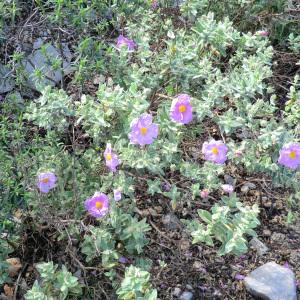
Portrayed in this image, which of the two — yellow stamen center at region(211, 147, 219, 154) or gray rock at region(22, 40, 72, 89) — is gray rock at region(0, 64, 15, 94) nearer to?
gray rock at region(22, 40, 72, 89)

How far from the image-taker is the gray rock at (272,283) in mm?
2498

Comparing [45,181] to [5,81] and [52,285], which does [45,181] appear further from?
[5,81]

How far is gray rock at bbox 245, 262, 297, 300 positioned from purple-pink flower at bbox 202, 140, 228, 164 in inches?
→ 23.1

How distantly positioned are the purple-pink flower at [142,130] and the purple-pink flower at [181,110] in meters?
0.15

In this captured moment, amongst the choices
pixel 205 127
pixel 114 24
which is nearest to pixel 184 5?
pixel 114 24

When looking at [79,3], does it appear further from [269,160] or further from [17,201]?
[269,160]

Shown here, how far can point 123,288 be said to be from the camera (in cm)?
209

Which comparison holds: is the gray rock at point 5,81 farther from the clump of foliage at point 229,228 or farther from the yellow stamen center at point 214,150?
the clump of foliage at point 229,228

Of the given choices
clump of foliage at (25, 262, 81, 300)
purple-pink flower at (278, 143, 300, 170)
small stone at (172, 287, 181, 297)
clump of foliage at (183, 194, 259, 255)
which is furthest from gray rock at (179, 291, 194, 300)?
purple-pink flower at (278, 143, 300, 170)

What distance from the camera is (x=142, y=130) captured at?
2.19 m

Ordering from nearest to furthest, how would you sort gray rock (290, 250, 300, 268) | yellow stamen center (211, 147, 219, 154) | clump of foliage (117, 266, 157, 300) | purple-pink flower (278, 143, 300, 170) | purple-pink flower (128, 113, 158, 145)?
1. clump of foliage (117, 266, 157, 300)
2. purple-pink flower (128, 113, 158, 145)
3. purple-pink flower (278, 143, 300, 170)
4. yellow stamen center (211, 147, 219, 154)
5. gray rock (290, 250, 300, 268)

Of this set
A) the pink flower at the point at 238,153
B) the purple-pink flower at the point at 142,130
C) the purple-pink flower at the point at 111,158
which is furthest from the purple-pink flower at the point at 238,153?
the purple-pink flower at the point at 111,158

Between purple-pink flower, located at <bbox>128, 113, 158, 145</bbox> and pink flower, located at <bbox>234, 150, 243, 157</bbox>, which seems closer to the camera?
purple-pink flower, located at <bbox>128, 113, 158, 145</bbox>

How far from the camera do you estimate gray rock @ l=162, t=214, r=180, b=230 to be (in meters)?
2.74
